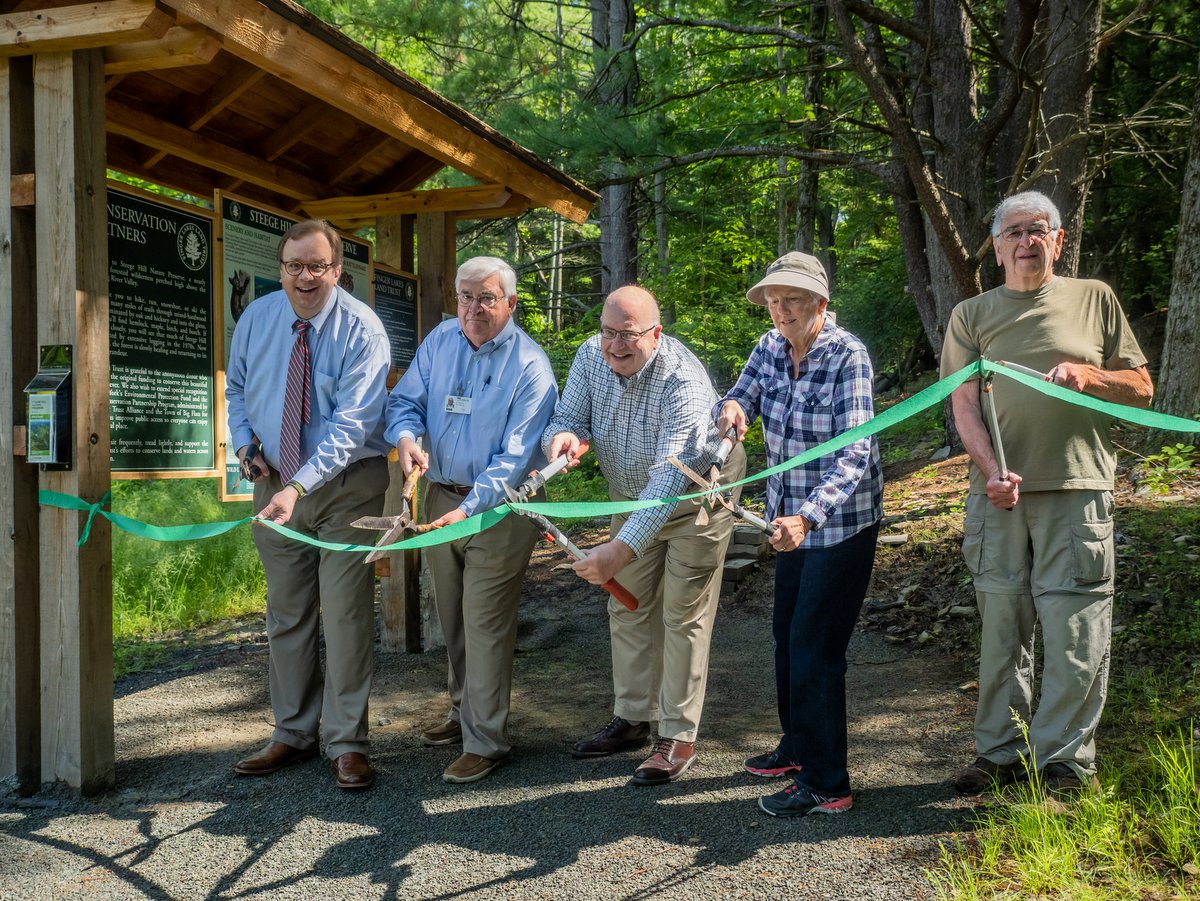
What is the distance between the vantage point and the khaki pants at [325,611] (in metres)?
4.04

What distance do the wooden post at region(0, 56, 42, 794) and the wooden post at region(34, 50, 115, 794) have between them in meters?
0.09

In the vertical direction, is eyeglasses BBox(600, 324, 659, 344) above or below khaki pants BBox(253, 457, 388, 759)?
above

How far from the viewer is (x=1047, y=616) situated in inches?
136

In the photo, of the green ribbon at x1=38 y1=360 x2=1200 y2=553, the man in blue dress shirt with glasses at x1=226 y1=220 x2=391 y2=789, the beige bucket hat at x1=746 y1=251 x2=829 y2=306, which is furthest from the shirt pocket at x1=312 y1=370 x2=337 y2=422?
the beige bucket hat at x1=746 y1=251 x2=829 y2=306

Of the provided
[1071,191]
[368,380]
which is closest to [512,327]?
[368,380]

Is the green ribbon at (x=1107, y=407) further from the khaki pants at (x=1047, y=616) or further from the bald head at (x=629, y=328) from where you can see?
the bald head at (x=629, y=328)

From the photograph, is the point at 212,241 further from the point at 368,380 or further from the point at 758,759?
the point at 758,759

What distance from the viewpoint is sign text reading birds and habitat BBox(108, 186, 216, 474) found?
14.3ft

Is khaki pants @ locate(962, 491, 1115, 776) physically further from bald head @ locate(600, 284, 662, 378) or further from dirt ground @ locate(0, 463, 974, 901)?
bald head @ locate(600, 284, 662, 378)

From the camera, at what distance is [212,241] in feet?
15.9

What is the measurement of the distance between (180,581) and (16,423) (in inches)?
177

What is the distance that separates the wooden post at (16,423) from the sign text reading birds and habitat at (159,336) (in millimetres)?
393

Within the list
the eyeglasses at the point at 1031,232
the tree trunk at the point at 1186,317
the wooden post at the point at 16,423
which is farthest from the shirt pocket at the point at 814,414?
the tree trunk at the point at 1186,317

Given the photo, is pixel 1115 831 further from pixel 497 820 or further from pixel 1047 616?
pixel 497 820
